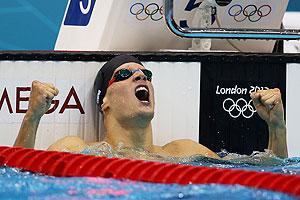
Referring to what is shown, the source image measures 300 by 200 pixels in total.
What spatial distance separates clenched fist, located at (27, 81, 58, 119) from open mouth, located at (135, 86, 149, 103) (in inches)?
17.7

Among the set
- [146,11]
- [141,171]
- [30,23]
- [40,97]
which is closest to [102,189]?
[141,171]

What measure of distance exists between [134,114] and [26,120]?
0.50 metres

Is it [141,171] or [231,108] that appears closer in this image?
[141,171]

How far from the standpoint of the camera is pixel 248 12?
14.4 ft

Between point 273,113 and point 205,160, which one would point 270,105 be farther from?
point 205,160

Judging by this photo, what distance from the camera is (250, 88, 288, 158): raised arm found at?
3576 millimetres

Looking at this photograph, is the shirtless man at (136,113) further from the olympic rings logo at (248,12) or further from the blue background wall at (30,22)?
the blue background wall at (30,22)

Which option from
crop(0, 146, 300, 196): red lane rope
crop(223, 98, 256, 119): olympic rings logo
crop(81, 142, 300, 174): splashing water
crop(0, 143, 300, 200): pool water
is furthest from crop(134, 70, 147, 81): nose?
crop(0, 143, 300, 200): pool water

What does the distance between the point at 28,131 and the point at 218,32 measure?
0.87m

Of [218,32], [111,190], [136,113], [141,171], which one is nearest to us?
[111,190]

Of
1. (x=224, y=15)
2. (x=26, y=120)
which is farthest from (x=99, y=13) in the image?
(x=26, y=120)

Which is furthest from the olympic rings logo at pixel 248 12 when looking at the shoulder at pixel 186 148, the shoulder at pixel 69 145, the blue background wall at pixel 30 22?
the blue background wall at pixel 30 22

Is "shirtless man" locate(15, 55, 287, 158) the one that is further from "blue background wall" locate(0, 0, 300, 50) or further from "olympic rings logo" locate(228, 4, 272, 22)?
"blue background wall" locate(0, 0, 300, 50)

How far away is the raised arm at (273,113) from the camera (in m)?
3.58
